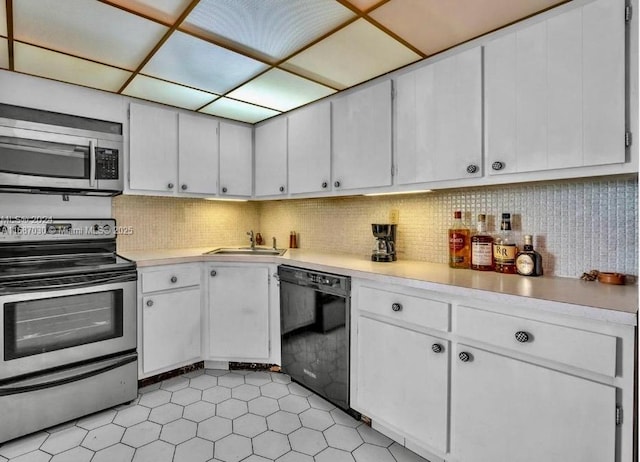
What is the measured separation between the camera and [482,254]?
1847 mm

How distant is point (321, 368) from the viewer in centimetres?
212

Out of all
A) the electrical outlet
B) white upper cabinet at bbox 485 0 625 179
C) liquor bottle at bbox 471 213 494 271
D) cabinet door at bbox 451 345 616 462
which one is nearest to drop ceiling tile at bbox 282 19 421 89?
white upper cabinet at bbox 485 0 625 179

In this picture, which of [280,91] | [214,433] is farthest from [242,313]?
[280,91]

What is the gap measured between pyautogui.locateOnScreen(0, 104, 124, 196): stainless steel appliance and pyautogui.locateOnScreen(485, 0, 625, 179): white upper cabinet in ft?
7.99

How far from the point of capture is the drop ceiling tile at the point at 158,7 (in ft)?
4.66

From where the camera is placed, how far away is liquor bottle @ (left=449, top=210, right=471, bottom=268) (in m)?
1.95

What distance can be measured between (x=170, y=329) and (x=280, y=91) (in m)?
1.88

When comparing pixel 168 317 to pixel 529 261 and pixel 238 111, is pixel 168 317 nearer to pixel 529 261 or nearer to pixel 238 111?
pixel 238 111

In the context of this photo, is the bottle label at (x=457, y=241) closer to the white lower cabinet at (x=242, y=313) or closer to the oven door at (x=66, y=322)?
the white lower cabinet at (x=242, y=313)

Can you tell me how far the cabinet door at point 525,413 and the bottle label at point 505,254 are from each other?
60 centimetres

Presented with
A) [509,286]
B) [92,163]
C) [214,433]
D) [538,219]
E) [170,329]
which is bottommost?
[214,433]

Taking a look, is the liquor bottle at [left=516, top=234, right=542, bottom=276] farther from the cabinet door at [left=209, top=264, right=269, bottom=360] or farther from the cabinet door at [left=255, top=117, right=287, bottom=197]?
the cabinet door at [left=255, top=117, right=287, bottom=197]

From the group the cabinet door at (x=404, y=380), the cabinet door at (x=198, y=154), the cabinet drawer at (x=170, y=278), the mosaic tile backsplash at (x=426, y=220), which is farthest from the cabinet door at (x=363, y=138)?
the cabinet drawer at (x=170, y=278)

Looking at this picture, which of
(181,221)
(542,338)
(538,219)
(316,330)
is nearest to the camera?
(542,338)
